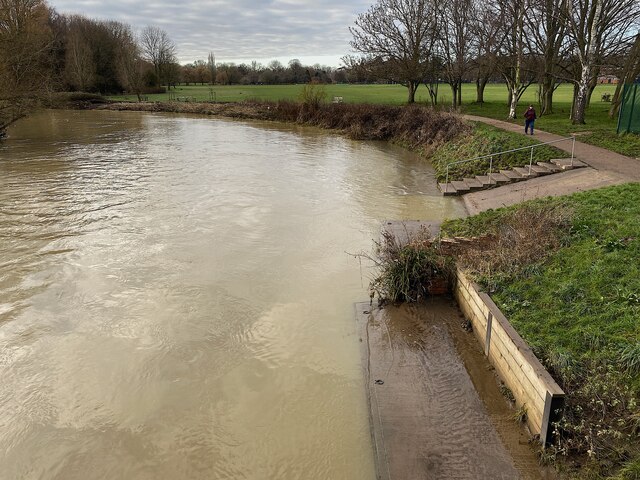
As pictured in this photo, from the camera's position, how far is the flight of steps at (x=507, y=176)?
17.5 m

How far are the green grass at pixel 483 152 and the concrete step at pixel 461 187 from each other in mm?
1178

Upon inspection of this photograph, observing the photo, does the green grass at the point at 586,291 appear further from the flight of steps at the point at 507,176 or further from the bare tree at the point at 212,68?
the bare tree at the point at 212,68

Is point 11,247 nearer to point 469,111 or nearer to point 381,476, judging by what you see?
point 381,476

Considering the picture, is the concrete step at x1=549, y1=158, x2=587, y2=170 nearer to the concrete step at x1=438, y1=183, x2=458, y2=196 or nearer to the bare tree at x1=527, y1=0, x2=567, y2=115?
the concrete step at x1=438, y1=183, x2=458, y2=196

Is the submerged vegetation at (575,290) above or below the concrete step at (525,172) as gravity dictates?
below

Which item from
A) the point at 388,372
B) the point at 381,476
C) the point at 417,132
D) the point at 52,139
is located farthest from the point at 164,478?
the point at 52,139

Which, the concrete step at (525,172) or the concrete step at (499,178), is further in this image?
the concrete step at (499,178)

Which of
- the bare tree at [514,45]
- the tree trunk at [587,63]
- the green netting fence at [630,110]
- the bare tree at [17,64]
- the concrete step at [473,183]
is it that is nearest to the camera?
the concrete step at [473,183]

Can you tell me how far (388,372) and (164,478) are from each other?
359cm

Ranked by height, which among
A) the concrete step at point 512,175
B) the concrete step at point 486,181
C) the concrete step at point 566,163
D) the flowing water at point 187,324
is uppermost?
the concrete step at point 566,163

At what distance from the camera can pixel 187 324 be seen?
31.4 feet

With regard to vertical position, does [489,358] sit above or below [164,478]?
above

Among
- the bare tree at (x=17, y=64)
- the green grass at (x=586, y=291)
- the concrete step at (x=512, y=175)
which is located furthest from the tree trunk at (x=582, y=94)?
the bare tree at (x=17, y=64)

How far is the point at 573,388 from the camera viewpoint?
19.7 ft
